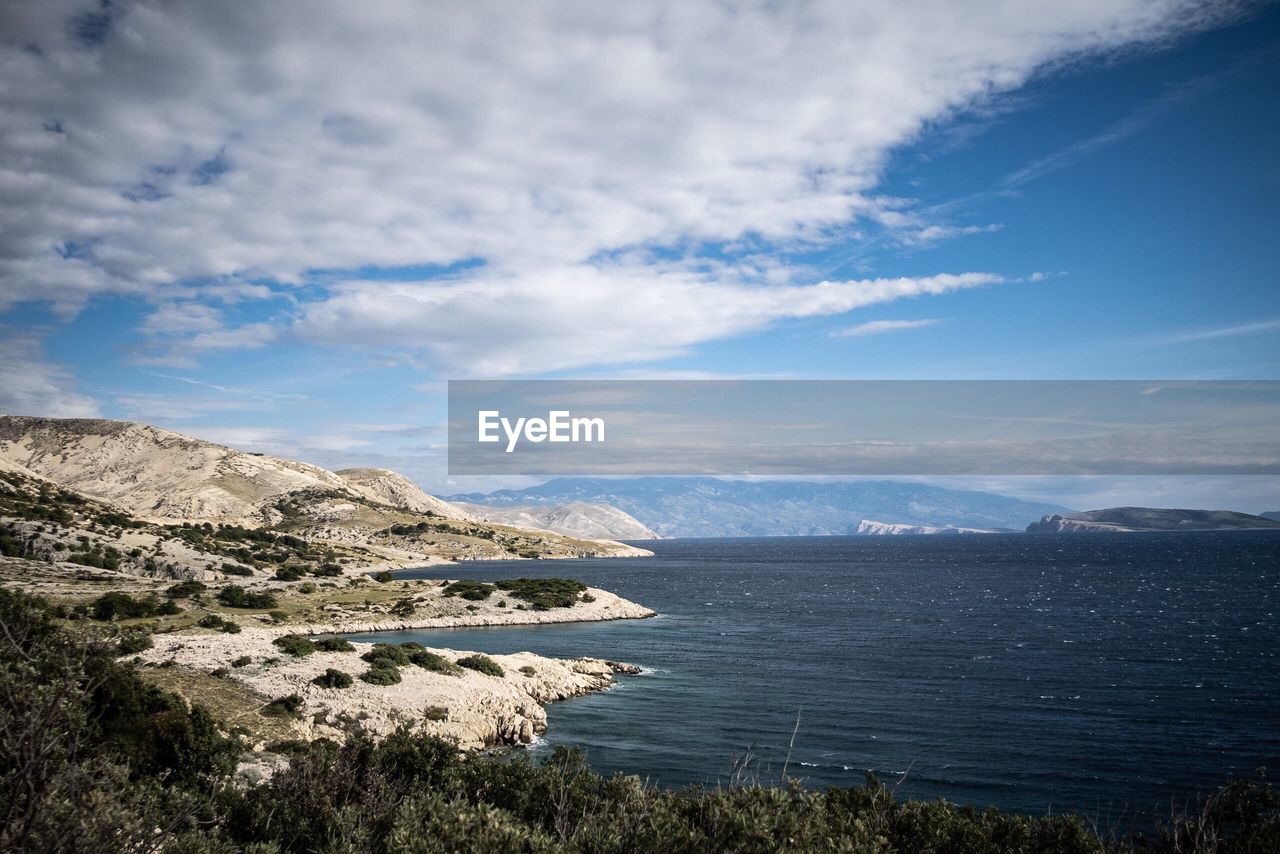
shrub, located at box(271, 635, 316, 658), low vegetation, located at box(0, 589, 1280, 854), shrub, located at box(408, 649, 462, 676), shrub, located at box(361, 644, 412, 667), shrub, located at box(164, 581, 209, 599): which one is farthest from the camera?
shrub, located at box(164, 581, 209, 599)

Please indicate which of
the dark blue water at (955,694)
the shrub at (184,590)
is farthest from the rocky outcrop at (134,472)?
the dark blue water at (955,694)

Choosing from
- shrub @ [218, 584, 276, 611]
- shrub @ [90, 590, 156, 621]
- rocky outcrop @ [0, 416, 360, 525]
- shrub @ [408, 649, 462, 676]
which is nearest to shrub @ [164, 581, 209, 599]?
shrub @ [218, 584, 276, 611]

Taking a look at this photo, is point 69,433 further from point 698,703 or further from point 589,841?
point 589,841

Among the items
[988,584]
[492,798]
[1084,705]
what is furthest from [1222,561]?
[492,798]

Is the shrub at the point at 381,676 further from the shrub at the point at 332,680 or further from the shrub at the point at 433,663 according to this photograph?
the shrub at the point at 433,663

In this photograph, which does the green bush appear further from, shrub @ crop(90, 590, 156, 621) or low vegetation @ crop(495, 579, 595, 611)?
shrub @ crop(90, 590, 156, 621)

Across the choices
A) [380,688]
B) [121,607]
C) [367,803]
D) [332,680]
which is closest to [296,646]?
[332,680]
